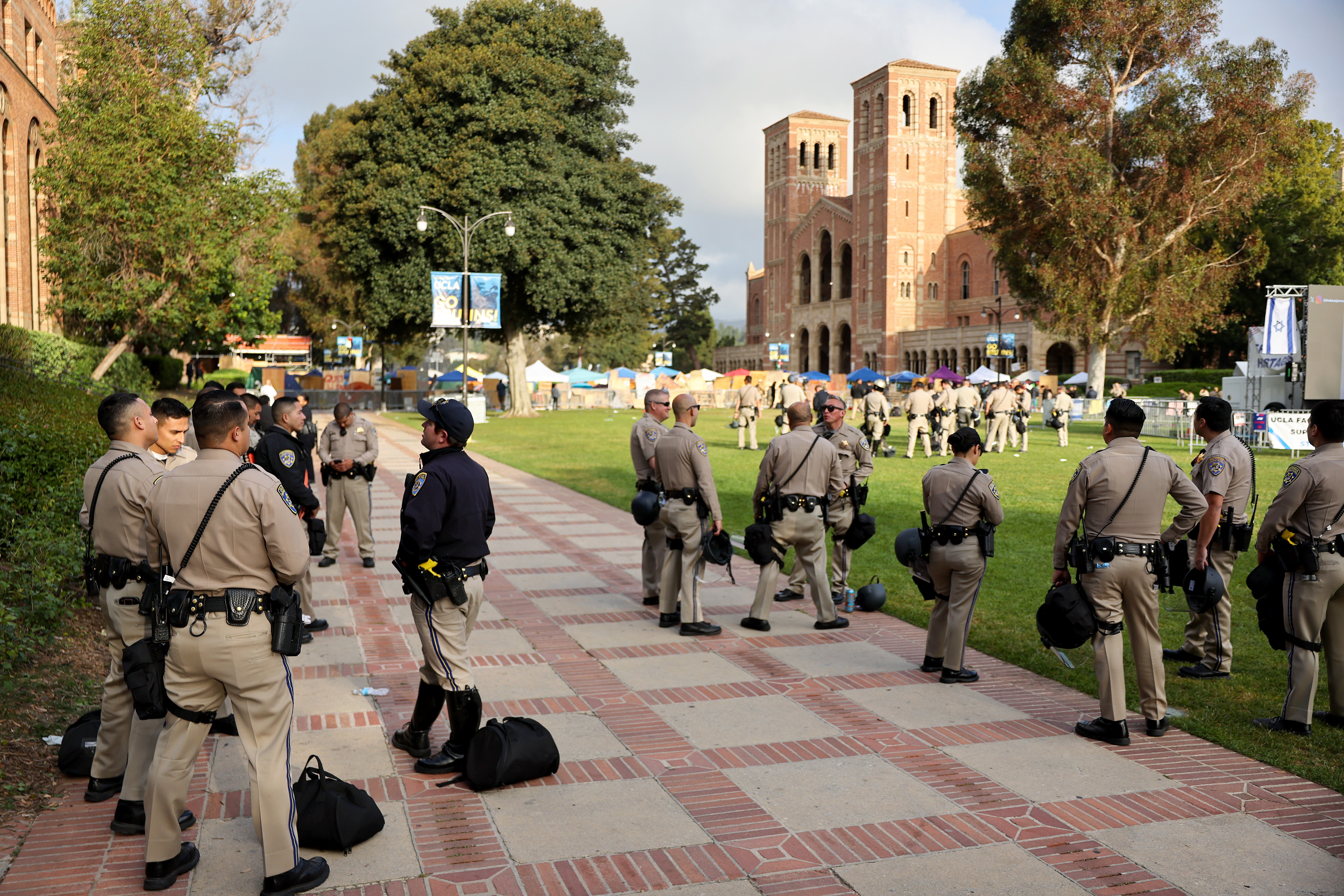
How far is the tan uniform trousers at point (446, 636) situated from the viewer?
5121mm

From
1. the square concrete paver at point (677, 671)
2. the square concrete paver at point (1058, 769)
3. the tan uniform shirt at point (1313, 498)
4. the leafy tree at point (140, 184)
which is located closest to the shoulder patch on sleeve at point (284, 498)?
the square concrete paver at point (677, 671)

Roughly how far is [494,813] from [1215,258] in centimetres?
4524

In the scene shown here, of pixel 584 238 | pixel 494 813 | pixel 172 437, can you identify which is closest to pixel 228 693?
pixel 494 813

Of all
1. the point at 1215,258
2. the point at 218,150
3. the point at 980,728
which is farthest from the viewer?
the point at 1215,258

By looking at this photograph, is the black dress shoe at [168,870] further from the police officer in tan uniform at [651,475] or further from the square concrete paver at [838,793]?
the police officer in tan uniform at [651,475]

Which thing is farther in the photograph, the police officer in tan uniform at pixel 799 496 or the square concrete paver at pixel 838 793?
the police officer in tan uniform at pixel 799 496

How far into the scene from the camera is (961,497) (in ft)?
21.7

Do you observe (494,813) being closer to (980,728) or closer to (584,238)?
(980,728)

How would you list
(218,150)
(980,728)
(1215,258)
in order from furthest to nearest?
(1215,258), (218,150), (980,728)

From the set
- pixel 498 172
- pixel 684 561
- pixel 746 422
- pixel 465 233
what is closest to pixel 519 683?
pixel 684 561

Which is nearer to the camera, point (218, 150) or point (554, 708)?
point (554, 708)

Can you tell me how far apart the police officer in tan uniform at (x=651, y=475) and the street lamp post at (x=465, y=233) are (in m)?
21.5

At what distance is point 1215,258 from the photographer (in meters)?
42.6

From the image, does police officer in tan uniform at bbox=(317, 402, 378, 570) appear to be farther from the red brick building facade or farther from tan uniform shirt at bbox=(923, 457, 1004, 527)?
the red brick building facade
